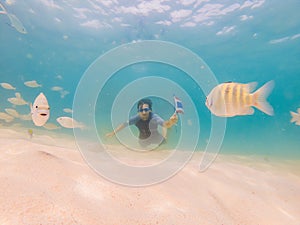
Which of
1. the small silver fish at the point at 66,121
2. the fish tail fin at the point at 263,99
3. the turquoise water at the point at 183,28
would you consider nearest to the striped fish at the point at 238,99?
the fish tail fin at the point at 263,99

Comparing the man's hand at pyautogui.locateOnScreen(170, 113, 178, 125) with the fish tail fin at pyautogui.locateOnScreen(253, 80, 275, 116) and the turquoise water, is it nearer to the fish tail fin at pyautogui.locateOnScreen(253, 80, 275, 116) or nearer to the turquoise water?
the fish tail fin at pyautogui.locateOnScreen(253, 80, 275, 116)

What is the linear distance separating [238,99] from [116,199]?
1.86 m

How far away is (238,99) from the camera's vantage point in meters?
2.58

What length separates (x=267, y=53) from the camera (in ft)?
88.0

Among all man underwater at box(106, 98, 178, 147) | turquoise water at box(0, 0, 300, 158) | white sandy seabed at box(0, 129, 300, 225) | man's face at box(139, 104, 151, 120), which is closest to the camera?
white sandy seabed at box(0, 129, 300, 225)

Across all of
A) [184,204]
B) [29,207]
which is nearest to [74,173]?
[29,207]

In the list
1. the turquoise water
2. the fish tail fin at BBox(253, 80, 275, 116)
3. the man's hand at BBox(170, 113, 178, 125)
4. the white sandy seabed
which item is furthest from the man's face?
the turquoise water

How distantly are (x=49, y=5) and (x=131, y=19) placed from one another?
26.3 ft

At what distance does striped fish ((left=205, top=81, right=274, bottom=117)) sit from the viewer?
8.32 ft

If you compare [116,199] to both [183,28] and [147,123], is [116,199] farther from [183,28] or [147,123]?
[183,28]

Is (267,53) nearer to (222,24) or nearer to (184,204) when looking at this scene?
(222,24)

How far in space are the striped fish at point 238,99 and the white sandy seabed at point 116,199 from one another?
1208mm

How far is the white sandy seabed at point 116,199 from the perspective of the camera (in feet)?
5.53

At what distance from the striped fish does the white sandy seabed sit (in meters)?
1.21
